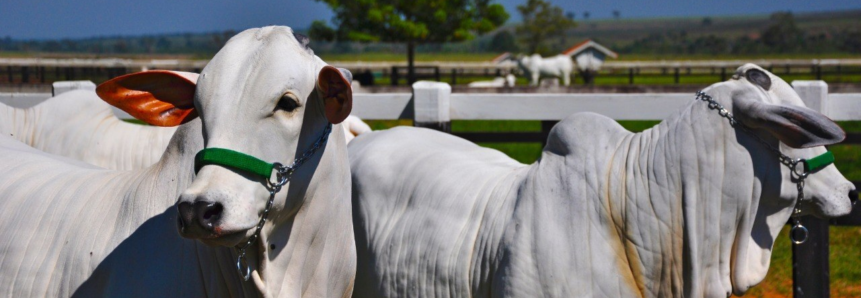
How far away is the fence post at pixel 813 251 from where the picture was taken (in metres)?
5.07

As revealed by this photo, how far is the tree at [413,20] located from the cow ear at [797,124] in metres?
39.1

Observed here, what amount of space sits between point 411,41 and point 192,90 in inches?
1584

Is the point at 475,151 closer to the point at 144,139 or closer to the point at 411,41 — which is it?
the point at 144,139

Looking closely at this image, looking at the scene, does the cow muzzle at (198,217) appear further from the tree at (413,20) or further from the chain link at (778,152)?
the tree at (413,20)

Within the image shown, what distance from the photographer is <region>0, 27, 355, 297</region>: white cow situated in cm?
261

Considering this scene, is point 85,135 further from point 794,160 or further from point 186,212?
point 794,160

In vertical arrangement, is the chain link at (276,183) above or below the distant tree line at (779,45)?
below

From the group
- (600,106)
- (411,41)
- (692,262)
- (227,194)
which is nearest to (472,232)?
(692,262)

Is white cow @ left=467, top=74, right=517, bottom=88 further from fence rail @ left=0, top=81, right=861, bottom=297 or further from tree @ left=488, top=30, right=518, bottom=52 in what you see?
tree @ left=488, top=30, right=518, bottom=52

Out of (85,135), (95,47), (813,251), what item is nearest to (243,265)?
(85,135)

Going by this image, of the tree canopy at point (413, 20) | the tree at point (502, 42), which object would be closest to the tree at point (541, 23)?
the tree canopy at point (413, 20)

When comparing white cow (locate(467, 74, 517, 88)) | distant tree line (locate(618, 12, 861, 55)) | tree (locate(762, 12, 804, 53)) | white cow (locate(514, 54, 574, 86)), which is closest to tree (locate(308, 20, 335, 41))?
white cow (locate(514, 54, 574, 86))

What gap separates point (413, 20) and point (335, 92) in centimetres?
4134

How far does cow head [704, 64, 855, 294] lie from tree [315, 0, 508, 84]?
38846mm
